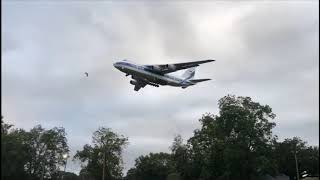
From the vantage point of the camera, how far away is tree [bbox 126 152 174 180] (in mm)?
122812

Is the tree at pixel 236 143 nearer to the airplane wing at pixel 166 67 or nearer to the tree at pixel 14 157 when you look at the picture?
the airplane wing at pixel 166 67

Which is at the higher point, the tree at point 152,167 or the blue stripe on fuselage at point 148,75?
the blue stripe on fuselage at point 148,75

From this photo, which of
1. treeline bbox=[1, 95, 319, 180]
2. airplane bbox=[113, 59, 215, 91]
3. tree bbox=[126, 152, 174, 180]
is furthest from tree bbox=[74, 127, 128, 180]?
airplane bbox=[113, 59, 215, 91]

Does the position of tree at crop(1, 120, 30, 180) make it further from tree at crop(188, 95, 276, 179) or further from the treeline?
tree at crop(188, 95, 276, 179)

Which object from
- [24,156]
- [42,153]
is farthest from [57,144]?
[24,156]

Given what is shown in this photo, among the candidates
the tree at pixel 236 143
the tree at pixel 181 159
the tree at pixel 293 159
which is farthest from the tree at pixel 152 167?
the tree at pixel 236 143

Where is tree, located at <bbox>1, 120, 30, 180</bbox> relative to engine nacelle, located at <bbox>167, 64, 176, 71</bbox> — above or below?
below

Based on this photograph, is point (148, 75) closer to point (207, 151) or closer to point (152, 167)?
point (207, 151)

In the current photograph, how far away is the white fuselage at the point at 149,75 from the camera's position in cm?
5578

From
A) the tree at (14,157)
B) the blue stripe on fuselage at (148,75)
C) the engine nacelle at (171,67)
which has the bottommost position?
the tree at (14,157)

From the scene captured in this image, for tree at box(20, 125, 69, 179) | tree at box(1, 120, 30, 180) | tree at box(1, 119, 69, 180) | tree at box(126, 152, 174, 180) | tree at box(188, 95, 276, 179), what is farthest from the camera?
tree at box(126, 152, 174, 180)

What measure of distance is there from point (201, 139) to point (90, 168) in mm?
30689

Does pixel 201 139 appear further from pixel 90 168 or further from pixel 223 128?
pixel 90 168

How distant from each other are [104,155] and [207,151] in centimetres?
2732
